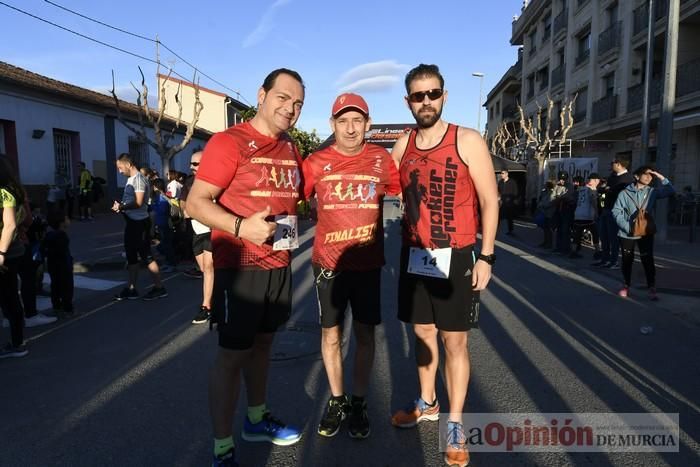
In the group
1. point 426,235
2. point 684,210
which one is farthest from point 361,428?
point 684,210

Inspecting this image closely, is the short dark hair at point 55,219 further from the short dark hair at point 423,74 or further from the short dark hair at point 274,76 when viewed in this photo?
the short dark hair at point 423,74

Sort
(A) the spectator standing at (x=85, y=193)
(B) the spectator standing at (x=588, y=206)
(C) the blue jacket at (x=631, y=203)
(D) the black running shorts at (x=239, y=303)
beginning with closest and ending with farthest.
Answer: (D) the black running shorts at (x=239, y=303)
(C) the blue jacket at (x=631, y=203)
(B) the spectator standing at (x=588, y=206)
(A) the spectator standing at (x=85, y=193)

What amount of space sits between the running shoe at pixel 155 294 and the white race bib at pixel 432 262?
473cm

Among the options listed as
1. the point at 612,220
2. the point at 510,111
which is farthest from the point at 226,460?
the point at 510,111

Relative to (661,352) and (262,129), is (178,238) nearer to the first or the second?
(262,129)

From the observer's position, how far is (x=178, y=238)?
30.5 ft

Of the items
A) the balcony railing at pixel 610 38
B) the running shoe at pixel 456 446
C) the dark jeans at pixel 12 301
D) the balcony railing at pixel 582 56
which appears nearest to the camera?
the running shoe at pixel 456 446

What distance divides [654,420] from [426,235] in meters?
1.95

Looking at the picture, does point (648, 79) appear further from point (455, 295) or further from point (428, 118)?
point (455, 295)

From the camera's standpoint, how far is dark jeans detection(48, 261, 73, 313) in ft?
18.3

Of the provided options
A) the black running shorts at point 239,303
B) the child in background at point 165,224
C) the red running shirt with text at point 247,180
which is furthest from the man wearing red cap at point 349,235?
the child in background at point 165,224

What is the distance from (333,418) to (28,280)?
4.09 metres

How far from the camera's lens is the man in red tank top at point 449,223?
104 inches

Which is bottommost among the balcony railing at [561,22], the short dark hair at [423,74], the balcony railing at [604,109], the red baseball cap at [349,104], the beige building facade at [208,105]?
the red baseball cap at [349,104]
